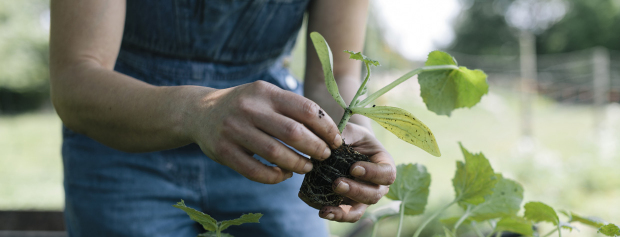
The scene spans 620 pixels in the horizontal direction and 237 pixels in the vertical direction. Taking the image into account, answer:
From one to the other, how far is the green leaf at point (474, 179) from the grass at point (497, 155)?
1.93 metres

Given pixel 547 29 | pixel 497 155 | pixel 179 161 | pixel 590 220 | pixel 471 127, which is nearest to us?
pixel 590 220

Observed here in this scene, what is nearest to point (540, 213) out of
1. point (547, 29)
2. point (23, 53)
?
point (23, 53)

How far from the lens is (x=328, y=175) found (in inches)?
24.0

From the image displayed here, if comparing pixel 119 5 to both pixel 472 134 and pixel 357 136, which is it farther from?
pixel 472 134

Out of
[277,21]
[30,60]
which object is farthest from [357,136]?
[30,60]

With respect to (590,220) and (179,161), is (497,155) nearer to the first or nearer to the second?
(590,220)

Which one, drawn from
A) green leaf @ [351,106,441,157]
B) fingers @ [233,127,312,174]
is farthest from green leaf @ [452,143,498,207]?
fingers @ [233,127,312,174]

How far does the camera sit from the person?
47 centimetres

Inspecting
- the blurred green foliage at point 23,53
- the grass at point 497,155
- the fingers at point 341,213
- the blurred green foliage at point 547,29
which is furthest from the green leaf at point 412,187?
the blurred green foliage at point 547,29

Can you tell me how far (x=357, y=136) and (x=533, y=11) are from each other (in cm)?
2622

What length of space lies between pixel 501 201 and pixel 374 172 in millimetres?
309

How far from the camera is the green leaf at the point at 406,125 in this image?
1.79ft

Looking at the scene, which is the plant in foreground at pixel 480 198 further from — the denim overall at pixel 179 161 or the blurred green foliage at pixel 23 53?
the blurred green foliage at pixel 23 53

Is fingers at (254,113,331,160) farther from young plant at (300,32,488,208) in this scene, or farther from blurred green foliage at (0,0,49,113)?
blurred green foliage at (0,0,49,113)
